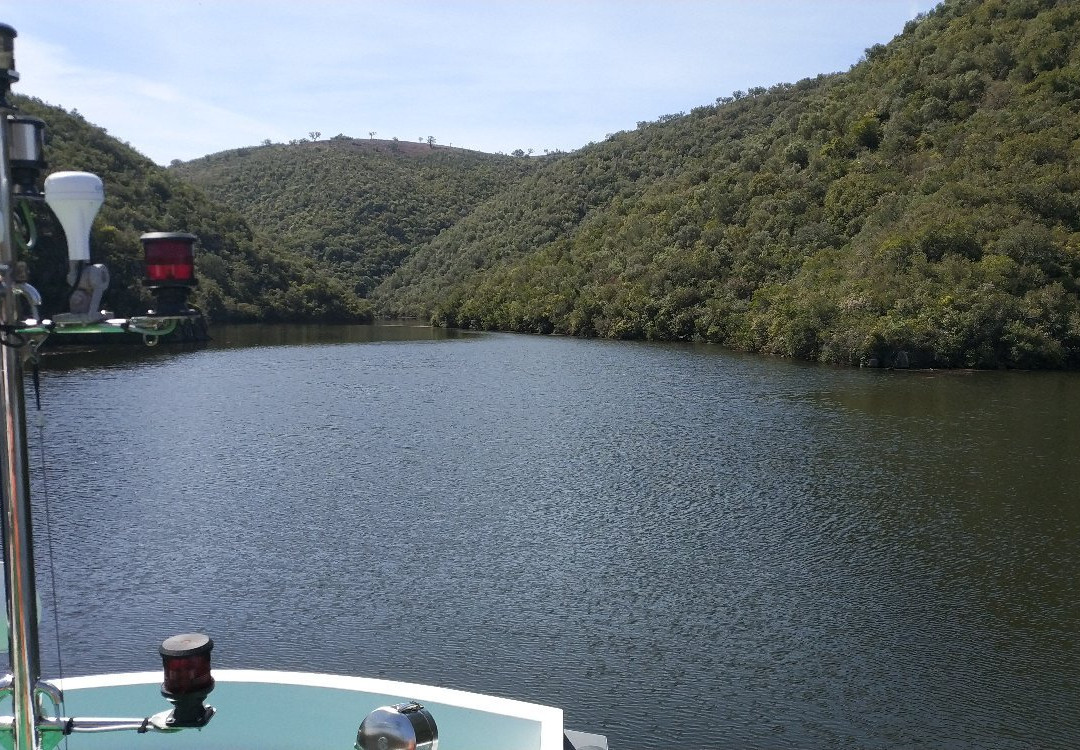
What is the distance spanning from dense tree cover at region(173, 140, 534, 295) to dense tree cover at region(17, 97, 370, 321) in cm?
1274

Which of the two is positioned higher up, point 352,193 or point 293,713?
point 352,193

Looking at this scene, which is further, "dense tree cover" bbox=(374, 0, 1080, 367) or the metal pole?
"dense tree cover" bbox=(374, 0, 1080, 367)

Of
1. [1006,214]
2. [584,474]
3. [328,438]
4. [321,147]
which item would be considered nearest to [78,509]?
[328,438]

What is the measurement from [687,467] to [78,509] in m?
9.41

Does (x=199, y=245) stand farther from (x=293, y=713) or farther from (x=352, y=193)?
(x=293, y=713)

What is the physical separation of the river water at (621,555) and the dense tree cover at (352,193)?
2491 inches

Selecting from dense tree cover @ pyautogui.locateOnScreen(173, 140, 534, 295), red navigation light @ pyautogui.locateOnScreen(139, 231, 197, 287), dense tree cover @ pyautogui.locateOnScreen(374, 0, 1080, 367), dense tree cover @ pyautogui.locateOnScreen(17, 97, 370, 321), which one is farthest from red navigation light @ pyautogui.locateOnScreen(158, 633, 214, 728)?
dense tree cover @ pyautogui.locateOnScreen(173, 140, 534, 295)

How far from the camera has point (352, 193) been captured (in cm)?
9269

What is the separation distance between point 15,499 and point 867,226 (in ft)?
136

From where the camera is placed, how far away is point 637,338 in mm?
49500

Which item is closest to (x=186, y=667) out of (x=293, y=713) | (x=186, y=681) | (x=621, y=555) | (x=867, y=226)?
(x=186, y=681)

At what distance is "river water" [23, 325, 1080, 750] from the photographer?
831 centimetres

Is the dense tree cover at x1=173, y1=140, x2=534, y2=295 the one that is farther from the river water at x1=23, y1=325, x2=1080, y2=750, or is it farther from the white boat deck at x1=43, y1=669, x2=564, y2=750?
the white boat deck at x1=43, y1=669, x2=564, y2=750

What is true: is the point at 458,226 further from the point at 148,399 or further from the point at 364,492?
the point at 364,492
